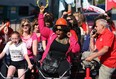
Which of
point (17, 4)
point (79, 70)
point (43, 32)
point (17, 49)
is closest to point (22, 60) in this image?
point (17, 49)

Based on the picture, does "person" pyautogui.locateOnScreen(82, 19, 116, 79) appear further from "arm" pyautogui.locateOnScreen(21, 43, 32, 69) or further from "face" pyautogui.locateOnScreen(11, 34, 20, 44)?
"face" pyautogui.locateOnScreen(11, 34, 20, 44)

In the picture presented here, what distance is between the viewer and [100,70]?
694 centimetres

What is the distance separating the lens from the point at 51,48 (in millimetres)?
6480

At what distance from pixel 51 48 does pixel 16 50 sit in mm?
866

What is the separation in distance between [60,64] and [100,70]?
2.86 feet

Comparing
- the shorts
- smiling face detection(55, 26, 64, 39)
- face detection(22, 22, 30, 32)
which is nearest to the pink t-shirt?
face detection(22, 22, 30, 32)

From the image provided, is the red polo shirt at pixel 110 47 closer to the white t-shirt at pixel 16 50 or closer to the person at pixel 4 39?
the white t-shirt at pixel 16 50

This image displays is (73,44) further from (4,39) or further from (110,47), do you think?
(4,39)

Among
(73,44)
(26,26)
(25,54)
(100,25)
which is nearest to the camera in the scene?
(73,44)

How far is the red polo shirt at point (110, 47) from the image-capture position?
22.1ft

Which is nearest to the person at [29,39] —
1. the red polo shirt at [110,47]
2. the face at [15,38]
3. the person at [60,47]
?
the face at [15,38]

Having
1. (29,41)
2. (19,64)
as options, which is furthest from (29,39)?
(19,64)

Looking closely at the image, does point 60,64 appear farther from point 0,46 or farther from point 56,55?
point 0,46

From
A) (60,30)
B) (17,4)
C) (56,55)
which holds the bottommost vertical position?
(17,4)
